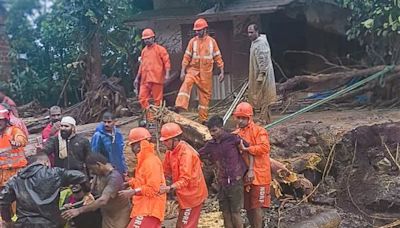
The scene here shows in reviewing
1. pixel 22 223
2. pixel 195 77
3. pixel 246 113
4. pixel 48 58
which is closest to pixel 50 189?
pixel 22 223

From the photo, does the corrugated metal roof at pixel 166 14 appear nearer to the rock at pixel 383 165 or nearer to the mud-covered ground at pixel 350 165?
the mud-covered ground at pixel 350 165

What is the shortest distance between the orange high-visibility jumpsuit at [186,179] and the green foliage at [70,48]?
352 inches

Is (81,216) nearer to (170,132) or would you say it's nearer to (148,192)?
(148,192)

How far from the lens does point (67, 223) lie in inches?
259

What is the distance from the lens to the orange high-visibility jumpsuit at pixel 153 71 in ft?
35.9

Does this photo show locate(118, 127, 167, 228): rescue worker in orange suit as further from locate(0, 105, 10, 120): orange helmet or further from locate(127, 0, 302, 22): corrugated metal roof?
locate(127, 0, 302, 22): corrugated metal roof

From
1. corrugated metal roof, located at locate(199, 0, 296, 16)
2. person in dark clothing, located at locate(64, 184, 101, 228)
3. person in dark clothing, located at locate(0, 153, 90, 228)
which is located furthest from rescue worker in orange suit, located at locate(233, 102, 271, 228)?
corrugated metal roof, located at locate(199, 0, 296, 16)

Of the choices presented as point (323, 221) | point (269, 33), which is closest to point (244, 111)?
point (323, 221)

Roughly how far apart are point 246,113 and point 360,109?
18.0 ft

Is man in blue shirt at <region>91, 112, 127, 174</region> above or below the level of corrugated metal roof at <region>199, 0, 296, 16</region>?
below

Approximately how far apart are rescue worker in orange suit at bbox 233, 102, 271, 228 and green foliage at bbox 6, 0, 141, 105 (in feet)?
27.4

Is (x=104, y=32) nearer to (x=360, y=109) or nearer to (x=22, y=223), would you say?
(x=360, y=109)

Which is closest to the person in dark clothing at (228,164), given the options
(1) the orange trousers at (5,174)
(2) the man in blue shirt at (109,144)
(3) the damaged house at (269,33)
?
(2) the man in blue shirt at (109,144)

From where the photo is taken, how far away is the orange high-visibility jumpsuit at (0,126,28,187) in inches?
313
